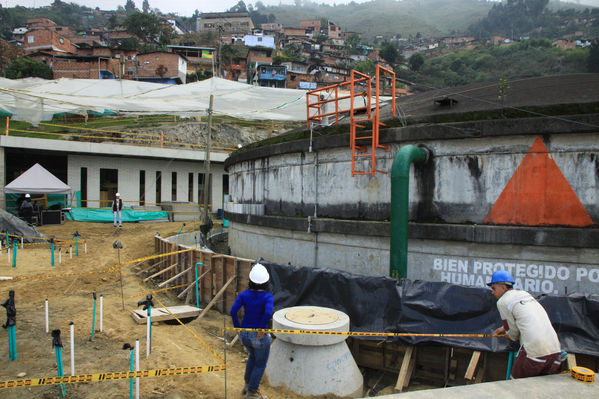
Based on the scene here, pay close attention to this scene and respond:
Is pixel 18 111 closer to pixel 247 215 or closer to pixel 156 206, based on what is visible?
pixel 156 206

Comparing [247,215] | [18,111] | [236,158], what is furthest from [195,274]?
[18,111]

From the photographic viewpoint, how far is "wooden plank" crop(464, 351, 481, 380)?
6859 millimetres

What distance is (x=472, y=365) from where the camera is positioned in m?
6.94

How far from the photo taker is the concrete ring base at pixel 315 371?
22.4 feet

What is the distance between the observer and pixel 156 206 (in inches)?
1156

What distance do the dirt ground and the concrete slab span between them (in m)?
2.94

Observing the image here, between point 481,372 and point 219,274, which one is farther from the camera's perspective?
point 219,274

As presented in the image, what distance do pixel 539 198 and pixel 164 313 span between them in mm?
8949

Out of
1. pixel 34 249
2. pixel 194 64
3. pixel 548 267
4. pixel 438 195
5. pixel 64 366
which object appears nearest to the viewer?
pixel 64 366

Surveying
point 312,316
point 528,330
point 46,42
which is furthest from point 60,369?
point 46,42

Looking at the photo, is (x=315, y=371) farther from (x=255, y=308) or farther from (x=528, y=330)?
(x=528, y=330)

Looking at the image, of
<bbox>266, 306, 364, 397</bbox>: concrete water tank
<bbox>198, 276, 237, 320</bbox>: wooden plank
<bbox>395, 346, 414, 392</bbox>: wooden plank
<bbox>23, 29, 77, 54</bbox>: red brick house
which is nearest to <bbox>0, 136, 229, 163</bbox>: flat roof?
<bbox>198, 276, 237, 320</bbox>: wooden plank

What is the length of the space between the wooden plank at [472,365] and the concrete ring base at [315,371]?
73.0 inches

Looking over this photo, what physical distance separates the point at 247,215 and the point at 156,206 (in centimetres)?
1730
